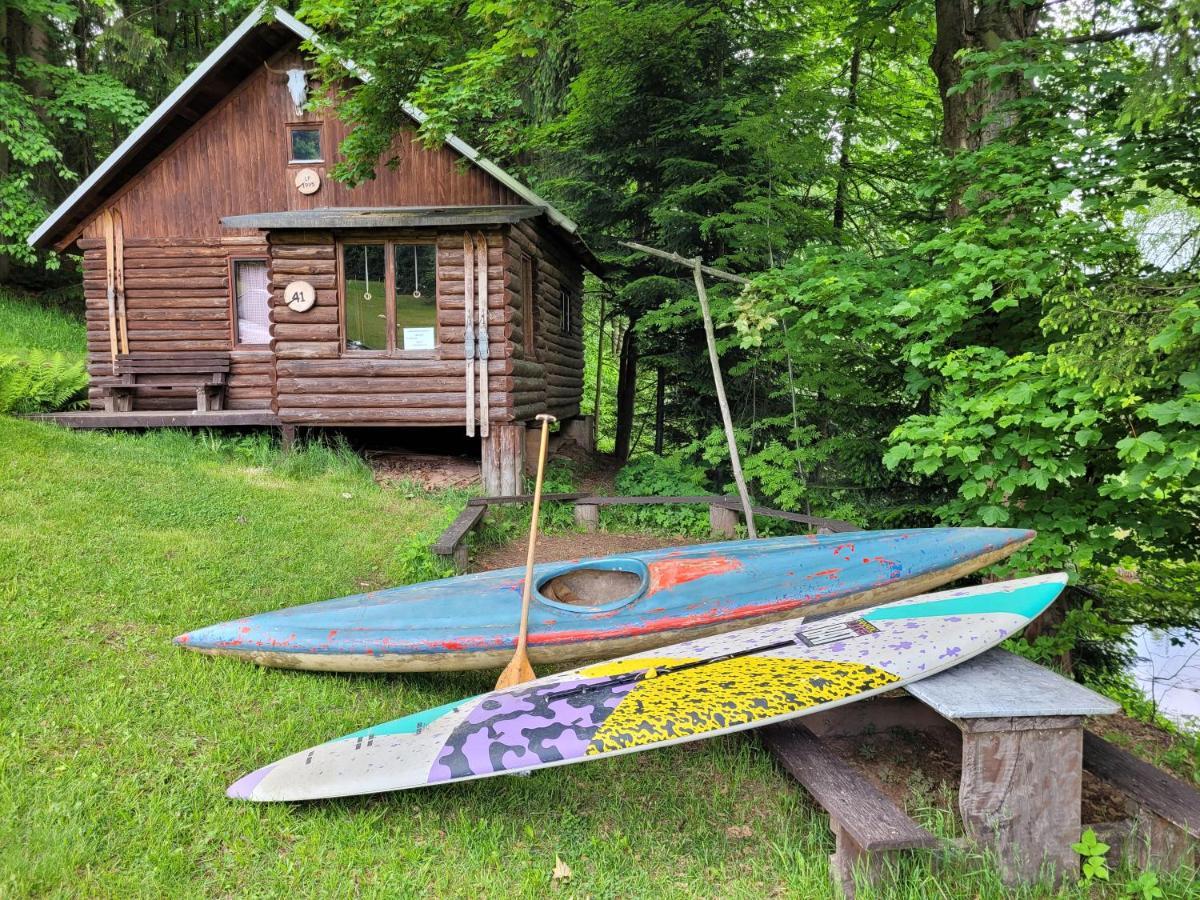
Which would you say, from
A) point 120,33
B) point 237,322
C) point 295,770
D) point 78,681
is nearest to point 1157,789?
point 295,770

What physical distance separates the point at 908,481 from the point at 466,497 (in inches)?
219

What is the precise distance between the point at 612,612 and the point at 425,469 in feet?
23.6

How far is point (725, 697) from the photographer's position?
307 cm

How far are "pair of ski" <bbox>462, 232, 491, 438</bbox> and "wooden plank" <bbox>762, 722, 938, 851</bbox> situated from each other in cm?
705

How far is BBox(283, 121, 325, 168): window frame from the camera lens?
11.1 m

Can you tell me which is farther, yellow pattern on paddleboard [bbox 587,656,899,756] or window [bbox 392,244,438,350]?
window [bbox 392,244,438,350]

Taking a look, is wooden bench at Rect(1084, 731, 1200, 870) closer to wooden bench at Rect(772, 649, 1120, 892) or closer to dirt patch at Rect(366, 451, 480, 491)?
wooden bench at Rect(772, 649, 1120, 892)

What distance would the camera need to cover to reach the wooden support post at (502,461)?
9859 mm

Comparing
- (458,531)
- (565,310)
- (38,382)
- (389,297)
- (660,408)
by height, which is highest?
(565,310)

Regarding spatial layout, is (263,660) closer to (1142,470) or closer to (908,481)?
(1142,470)

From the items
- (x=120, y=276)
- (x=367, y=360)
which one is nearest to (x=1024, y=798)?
(x=367, y=360)

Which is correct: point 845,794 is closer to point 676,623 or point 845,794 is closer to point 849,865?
point 849,865

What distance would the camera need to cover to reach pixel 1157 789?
2900mm

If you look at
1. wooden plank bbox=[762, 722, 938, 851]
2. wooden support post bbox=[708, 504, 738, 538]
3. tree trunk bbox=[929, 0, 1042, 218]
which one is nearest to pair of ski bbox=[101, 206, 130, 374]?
wooden support post bbox=[708, 504, 738, 538]
